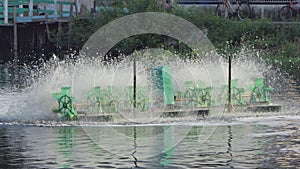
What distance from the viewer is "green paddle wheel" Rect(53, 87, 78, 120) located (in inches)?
1123

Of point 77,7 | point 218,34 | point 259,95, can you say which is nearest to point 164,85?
point 259,95

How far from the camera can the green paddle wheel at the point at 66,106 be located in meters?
28.5

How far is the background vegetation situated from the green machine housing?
58.3 feet

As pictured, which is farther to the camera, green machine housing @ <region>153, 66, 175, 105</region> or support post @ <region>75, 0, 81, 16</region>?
support post @ <region>75, 0, 81, 16</region>

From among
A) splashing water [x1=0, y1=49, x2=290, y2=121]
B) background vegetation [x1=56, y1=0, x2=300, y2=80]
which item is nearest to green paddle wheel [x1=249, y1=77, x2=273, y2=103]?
splashing water [x1=0, y1=49, x2=290, y2=121]

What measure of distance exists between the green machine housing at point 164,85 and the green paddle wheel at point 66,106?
3191 mm

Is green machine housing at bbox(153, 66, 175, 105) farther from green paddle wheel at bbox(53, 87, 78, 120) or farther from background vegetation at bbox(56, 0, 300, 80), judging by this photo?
background vegetation at bbox(56, 0, 300, 80)

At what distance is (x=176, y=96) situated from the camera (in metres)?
31.9

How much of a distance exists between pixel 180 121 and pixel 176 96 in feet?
10.0

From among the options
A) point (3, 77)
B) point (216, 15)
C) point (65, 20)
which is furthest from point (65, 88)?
point (65, 20)

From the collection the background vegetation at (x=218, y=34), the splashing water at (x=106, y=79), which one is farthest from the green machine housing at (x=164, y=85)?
the background vegetation at (x=218, y=34)

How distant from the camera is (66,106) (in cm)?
2852

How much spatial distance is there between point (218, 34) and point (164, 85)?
25.0 m

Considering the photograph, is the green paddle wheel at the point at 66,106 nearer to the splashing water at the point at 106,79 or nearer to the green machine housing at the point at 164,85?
the splashing water at the point at 106,79
